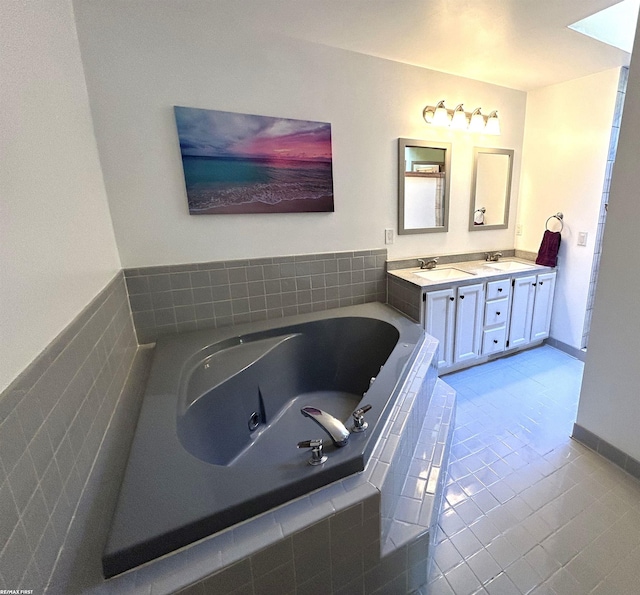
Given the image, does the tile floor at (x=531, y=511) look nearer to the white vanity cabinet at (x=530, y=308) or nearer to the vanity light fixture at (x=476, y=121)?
the white vanity cabinet at (x=530, y=308)

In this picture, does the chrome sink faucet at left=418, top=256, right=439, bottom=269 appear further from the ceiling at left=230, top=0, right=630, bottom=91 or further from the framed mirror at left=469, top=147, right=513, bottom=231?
the ceiling at left=230, top=0, right=630, bottom=91

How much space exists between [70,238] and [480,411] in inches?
96.6

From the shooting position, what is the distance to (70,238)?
3.86ft

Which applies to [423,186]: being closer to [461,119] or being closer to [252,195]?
[461,119]

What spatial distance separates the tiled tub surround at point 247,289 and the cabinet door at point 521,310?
1.14 meters

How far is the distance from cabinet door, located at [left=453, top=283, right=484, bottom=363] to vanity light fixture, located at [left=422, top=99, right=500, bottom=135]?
132cm

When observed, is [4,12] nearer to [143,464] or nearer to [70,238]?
[70,238]

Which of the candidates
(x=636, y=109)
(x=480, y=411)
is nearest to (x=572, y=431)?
(x=480, y=411)

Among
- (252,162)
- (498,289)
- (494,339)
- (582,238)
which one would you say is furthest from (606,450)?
(252,162)

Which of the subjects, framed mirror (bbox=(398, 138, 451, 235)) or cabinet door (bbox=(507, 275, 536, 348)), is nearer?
framed mirror (bbox=(398, 138, 451, 235))

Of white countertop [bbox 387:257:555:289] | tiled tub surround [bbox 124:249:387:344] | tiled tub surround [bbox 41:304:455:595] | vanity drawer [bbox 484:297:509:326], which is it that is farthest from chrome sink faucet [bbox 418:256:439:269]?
tiled tub surround [bbox 41:304:455:595]

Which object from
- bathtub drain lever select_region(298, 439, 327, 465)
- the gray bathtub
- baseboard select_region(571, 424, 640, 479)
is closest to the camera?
the gray bathtub

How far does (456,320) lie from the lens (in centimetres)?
245

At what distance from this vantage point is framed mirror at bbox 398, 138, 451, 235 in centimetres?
248
